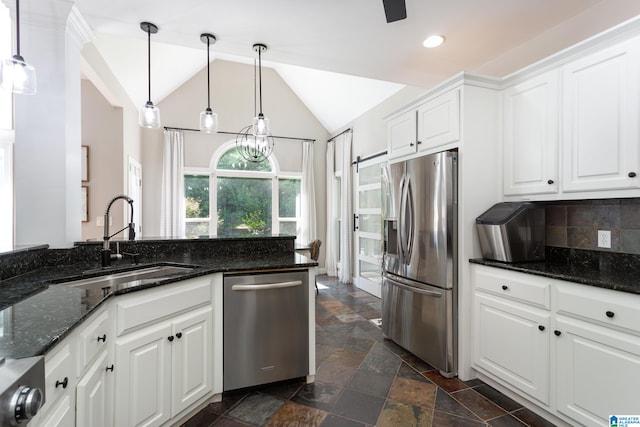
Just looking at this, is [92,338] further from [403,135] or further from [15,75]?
[403,135]

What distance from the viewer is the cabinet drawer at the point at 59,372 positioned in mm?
899

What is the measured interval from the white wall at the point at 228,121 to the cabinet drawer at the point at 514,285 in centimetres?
442

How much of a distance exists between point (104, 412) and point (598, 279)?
2.57 m

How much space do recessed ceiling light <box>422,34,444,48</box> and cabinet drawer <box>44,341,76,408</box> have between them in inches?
116

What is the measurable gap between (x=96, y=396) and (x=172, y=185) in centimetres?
464

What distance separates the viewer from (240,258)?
2.45 meters

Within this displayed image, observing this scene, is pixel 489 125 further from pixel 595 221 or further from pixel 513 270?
pixel 513 270

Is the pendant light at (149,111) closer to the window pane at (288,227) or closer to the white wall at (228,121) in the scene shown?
the white wall at (228,121)

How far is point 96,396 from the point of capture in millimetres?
1263

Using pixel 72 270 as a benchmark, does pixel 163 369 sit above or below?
below

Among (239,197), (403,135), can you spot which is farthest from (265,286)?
(239,197)

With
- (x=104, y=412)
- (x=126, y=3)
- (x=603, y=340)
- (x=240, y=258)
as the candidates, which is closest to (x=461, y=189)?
(x=603, y=340)

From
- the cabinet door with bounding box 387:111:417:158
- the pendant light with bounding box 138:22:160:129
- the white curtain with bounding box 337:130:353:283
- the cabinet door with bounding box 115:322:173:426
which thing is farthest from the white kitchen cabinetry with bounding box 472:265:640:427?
the white curtain with bounding box 337:130:353:283

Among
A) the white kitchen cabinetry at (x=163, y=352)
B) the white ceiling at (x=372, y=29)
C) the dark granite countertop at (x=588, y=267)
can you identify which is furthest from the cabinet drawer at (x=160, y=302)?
the dark granite countertop at (x=588, y=267)
